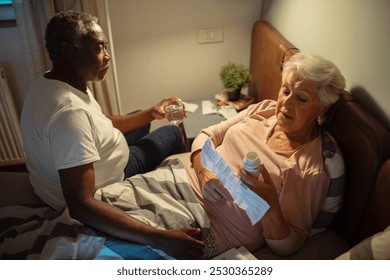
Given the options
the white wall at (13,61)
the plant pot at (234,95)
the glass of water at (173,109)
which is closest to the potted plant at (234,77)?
the plant pot at (234,95)

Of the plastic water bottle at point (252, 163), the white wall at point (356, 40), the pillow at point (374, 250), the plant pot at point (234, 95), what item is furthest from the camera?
the plant pot at point (234, 95)

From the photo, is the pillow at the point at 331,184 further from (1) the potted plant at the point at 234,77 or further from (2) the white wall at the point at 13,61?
(2) the white wall at the point at 13,61

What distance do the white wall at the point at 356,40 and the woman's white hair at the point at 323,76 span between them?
0.09 m

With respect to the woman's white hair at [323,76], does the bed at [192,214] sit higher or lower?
lower

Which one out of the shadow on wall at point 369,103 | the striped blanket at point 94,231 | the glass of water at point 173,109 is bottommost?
the striped blanket at point 94,231

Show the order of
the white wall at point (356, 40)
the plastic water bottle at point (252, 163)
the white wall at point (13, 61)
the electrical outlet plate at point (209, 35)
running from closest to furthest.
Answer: the plastic water bottle at point (252, 163) → the white wall at point (356, 40) → the white wall at point (13, 61) → the electrical outlet plate at point (209, 35)

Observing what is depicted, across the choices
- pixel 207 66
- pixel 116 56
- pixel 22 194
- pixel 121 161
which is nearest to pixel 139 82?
pixel 116 56

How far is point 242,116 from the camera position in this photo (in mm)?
1367

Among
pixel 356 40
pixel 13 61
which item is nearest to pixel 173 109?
pixel 356 40

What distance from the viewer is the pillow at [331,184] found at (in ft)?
3.37

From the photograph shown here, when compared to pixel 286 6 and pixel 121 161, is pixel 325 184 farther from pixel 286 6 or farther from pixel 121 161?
pixel 286 6

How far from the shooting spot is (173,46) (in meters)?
1.99

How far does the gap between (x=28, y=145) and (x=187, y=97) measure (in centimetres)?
127

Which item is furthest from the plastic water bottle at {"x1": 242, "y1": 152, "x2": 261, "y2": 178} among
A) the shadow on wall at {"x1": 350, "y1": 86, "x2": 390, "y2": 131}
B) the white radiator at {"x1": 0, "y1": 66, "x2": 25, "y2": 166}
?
the white radiator at {"x1": 0, "y1": 66, "x2": 25, "y2": 166}
